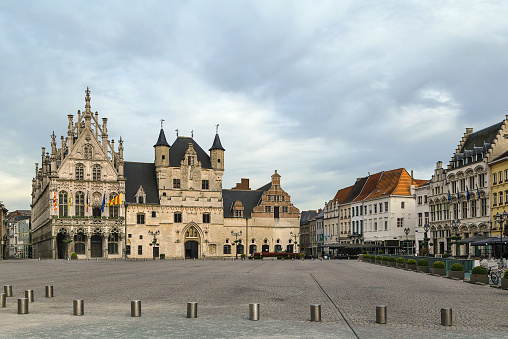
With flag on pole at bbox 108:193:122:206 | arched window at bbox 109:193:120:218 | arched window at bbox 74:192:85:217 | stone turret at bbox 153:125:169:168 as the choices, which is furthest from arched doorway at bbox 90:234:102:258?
stone turret at bbox 153:125:169:168

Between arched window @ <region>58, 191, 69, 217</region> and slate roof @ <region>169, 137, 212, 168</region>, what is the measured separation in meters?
19.0

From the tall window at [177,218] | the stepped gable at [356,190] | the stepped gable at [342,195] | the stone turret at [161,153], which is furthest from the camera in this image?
the stepped gable at [342,195]

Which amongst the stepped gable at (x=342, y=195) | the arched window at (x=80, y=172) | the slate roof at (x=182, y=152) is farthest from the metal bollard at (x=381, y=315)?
the stepped gable at (x=342, y=195)

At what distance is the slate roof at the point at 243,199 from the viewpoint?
104219mm

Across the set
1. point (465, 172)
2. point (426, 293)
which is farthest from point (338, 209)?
point (426, 293)

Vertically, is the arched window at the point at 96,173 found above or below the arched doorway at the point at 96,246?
above

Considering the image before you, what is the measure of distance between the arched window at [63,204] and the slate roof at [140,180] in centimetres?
1011

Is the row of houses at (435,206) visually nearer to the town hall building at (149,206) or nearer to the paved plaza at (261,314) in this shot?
the town hall building at (149,206)

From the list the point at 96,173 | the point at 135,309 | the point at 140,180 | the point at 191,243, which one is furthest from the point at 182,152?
the point at 135,309

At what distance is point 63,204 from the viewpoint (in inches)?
3408

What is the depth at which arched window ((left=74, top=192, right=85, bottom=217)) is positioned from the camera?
87312 mm

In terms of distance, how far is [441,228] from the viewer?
7825 centimetres

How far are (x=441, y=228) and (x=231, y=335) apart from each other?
72.1 metres

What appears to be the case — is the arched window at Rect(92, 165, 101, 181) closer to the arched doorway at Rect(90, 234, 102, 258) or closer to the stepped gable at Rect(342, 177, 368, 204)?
the arched doorway at Rect(90, 234, 102, 258)
